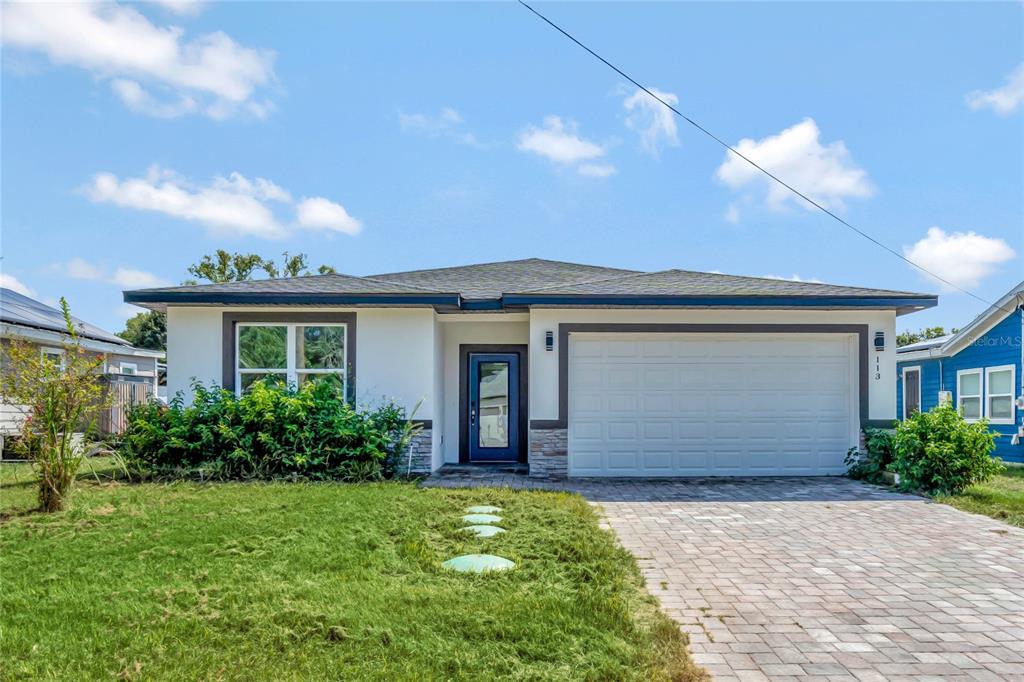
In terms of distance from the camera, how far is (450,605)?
3.68 metres

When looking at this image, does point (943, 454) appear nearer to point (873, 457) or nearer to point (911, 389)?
point (873, 457)

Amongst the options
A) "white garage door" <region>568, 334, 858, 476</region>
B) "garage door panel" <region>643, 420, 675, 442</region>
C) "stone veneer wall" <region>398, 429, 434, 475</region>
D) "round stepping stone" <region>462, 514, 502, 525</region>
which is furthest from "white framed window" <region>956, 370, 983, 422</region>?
"round stepping stone" <region>462, 514, 502, 525</region>

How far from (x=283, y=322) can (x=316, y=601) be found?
6682mm

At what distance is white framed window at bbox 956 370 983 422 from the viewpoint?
46.4 feet

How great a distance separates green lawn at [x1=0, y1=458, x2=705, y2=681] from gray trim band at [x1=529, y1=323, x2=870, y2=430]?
360 centimetres

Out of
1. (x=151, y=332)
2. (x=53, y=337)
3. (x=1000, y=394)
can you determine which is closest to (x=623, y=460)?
(x=1000, y=394)

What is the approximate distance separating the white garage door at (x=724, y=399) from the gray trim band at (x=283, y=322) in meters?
3.40

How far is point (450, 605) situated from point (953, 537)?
5.02 m

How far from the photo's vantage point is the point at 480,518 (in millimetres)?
6086

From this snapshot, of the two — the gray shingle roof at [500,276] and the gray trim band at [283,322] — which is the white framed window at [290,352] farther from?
the gray shingle roof at [500,276]

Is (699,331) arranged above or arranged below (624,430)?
above

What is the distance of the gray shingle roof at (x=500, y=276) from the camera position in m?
11.3

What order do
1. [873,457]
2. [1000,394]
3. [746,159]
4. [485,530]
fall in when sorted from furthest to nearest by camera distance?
1. [1000,394]
2. [746,159]
3. [873,457]
4. [485,530]

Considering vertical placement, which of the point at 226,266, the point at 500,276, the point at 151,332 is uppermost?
the point at 226,266
